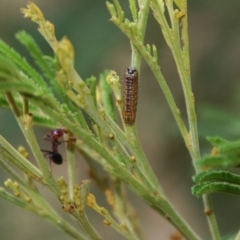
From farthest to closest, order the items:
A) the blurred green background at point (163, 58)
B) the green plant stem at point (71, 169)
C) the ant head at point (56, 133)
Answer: the blurred green background at point (163, 58) → the ant head at point (56, 133) → the green plant stem at point (71, 169)

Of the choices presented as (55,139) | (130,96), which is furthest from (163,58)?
(130,96)

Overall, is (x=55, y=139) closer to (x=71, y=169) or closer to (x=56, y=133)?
(x=56, y=133)

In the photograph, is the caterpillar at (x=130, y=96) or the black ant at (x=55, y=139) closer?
the caterpillar at (x=130, y=96)

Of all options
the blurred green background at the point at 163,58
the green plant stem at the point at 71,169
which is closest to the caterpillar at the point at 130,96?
the green plant stem at the point at 71,169

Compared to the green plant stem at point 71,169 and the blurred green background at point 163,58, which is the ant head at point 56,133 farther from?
the blurred green background at point 163,58

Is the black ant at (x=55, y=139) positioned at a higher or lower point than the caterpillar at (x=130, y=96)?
lower

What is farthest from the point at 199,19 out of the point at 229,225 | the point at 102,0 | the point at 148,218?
the point at 148,218

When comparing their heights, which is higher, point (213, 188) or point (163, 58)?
point (163, 58)

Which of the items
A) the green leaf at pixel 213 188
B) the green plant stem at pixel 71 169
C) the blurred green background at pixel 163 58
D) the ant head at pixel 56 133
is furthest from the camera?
the blurred green background at pixel 163 58

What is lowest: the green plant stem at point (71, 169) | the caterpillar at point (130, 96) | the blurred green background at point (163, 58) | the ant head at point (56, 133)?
the green plant stem at point (71, 169)
